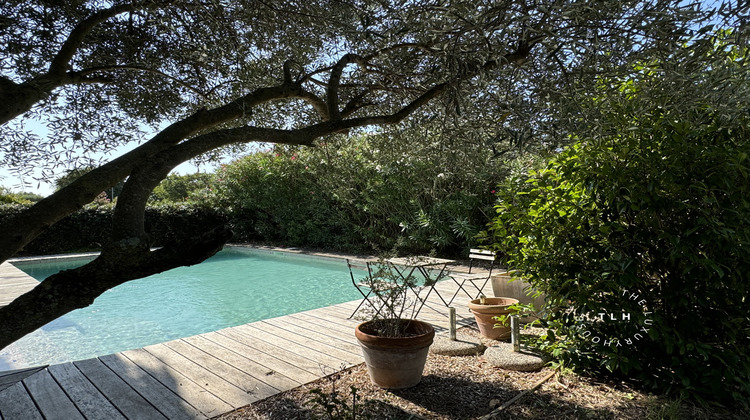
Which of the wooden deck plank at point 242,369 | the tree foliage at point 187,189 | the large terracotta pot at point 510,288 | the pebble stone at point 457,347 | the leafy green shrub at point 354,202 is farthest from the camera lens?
the tree foliage at point 187,189

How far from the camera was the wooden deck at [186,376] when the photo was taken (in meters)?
3.00

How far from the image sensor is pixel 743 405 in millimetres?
2834

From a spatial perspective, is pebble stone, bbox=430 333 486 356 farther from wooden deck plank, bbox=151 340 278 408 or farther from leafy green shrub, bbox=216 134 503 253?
leafy green shrub, bbox=216 134 503 253

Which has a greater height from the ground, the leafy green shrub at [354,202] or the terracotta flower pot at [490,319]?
the leafy green shrub at [354,202]

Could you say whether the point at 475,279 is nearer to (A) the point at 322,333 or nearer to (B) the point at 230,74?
(A) the point at 322,333

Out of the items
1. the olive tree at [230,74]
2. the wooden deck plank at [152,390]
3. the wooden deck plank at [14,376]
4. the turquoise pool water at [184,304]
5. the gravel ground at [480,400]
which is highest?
the olive tree at [230,74]

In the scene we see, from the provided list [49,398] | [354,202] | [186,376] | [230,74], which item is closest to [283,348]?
[186,376]

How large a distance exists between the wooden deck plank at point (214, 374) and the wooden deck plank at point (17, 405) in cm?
97

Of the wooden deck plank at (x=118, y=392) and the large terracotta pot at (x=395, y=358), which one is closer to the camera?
the wooden deck plank at (x=118, y=392)

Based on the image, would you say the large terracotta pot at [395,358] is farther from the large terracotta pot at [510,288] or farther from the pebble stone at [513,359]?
the large terracotta pot at [510,288]

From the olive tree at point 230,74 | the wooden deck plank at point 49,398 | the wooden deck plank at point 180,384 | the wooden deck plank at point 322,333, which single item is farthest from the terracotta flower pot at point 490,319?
the wooden deck plank at point 49,398

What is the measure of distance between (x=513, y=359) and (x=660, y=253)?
1.42m

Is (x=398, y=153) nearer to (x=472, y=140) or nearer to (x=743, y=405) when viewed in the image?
(x=472, y=140)

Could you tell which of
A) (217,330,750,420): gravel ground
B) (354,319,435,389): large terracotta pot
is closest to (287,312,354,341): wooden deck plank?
(217,330,750,420): gravel ground
